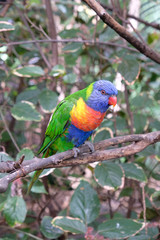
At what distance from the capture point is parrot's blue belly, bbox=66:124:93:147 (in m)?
1.82

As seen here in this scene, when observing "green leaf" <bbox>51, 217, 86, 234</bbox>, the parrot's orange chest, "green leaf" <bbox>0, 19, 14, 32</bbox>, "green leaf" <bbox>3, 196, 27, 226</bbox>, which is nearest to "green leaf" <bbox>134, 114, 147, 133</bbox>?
the parrot's orange chest

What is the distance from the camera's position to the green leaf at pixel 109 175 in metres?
1.70

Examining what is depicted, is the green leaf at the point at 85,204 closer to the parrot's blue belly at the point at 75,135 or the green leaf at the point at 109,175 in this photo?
the green leaf at the point at 109,175

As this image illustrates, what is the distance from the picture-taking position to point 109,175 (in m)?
1.75

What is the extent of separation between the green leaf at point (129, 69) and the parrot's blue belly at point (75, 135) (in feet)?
1.75

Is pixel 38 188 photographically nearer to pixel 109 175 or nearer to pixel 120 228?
pixel 109 175

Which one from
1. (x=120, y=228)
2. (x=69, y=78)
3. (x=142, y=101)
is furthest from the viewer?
(x=142, y=101)

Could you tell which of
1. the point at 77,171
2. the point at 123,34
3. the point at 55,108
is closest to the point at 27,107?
the point at 55,108

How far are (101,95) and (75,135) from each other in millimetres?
360

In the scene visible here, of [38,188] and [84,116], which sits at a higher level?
[84,116]

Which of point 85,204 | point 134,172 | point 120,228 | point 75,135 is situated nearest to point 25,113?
point 75,135

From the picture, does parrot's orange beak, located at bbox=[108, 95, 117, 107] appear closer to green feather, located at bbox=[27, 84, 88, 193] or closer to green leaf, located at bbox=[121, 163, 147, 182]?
green feather, located at bbox=[27, 84, 88, 193]

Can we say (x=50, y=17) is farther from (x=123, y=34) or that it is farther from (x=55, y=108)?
(x=123, y=34)

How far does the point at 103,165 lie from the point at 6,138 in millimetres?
1105
